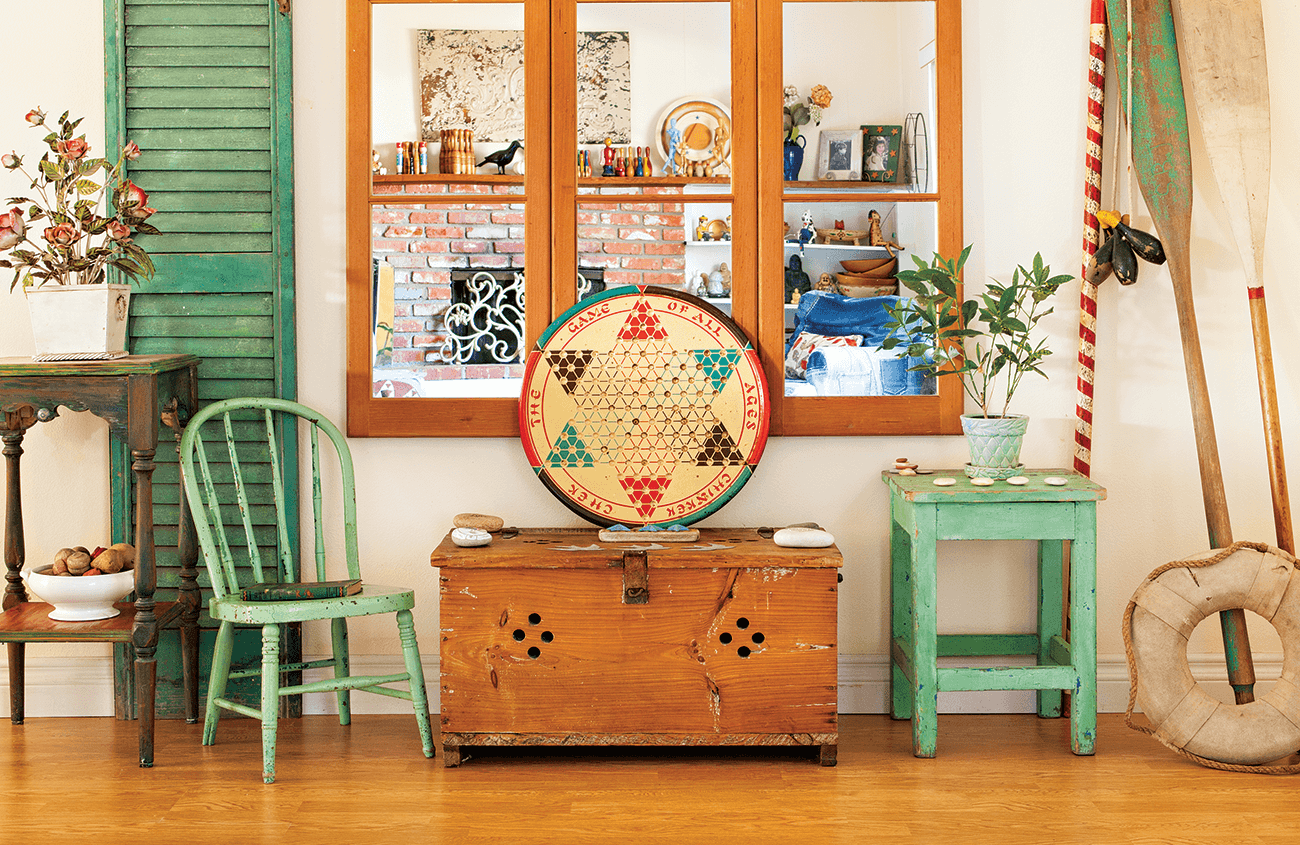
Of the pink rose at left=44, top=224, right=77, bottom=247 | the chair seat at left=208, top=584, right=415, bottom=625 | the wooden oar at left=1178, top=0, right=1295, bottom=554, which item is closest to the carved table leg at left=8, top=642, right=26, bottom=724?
the chair seat at left=208, top=584, right=415, bottom=625

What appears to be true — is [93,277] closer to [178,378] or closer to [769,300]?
[178,378]

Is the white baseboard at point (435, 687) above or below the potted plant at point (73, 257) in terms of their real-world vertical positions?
below

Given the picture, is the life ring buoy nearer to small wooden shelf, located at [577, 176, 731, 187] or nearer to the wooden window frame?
the wooden window frame

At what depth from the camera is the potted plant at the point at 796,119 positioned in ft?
9.87

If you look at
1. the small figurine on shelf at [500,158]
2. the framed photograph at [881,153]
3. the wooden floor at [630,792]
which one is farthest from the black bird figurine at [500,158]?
the wooden floor at [630,792]

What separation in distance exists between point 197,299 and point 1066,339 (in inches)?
99.7

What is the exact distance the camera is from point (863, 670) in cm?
310

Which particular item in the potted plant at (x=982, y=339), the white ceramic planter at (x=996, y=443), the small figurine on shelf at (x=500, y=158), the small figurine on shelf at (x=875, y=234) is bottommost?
the white ceramic planter at (x=996, y=443)

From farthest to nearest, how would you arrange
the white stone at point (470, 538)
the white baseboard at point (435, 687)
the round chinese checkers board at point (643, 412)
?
1. the white baseboard at point (435, 687)
2. the round chinese checkers board at point (643, 412)
3. the white stone at point (470, 538)

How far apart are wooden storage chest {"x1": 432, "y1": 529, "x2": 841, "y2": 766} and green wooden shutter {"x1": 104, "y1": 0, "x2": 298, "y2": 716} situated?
88 centimetres

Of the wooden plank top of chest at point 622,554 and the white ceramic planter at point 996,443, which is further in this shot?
the white ceramic planter at point 996,443

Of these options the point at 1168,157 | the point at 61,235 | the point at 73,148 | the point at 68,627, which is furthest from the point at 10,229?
the point at 1168,157

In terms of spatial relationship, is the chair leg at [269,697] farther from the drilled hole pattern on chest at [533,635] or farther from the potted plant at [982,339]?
the potted plant at [982,339]

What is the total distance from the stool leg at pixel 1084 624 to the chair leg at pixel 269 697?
2.00m
